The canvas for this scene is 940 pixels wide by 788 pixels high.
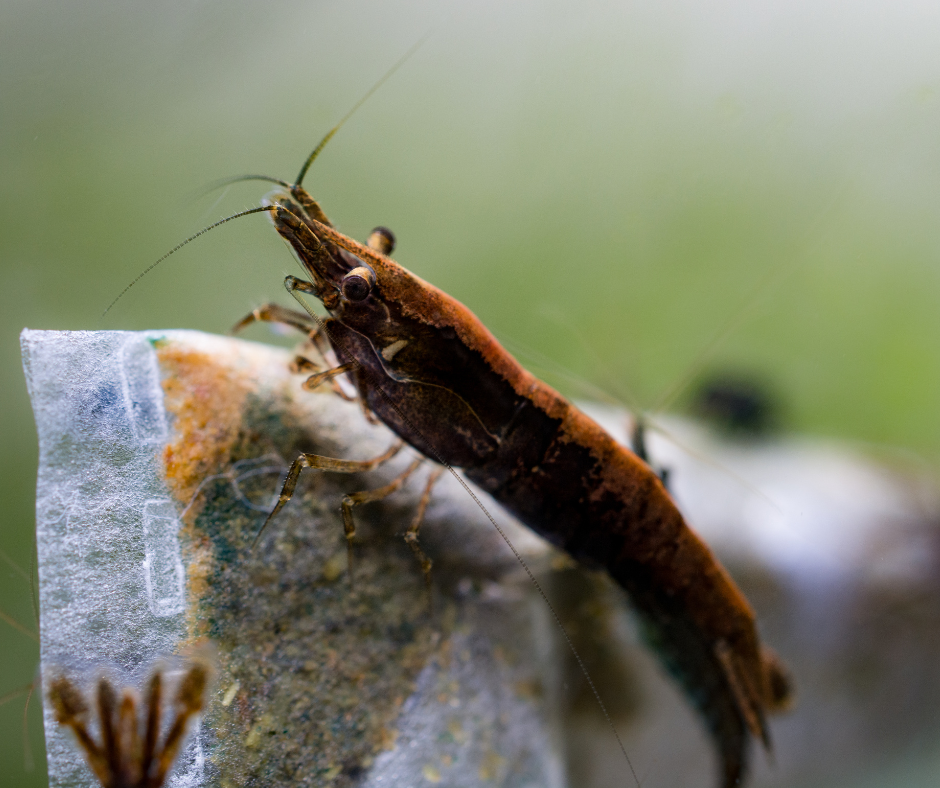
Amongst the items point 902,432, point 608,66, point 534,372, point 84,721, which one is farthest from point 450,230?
point 902,432

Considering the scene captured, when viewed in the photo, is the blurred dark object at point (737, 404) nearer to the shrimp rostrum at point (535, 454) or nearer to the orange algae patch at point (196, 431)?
the shrimp rostrum at point (535, 454)

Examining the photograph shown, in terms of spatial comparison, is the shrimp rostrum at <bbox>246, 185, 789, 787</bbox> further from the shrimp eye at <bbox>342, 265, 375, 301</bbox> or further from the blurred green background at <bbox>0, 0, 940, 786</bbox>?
the blurred green background at <bbox>0, 0, 940, 786</bbox>

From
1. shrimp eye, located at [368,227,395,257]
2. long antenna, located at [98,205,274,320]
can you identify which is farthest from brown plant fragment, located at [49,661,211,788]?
shrimp eye, located at [368,227,395,257]

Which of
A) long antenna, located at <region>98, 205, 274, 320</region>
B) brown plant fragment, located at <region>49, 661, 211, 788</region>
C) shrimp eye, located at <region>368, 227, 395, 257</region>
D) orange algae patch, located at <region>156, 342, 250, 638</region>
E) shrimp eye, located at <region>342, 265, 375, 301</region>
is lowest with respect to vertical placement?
brown plant fragment, located at <region>49, 661, 211, 788</region>

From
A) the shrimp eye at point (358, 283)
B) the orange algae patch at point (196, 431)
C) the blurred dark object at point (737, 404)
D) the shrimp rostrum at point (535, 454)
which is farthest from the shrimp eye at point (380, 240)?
the blurred dark object at point (737, 404)

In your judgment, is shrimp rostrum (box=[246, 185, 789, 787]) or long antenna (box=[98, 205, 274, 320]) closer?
long antenna (box=[98, 205, 274, 320])

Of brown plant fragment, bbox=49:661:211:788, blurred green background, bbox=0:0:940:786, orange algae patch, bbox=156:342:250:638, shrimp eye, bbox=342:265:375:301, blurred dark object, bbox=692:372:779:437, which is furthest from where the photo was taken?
blurred dark object, bbox=692:372:779:437

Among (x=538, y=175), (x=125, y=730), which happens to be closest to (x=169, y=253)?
(x=125, y=730)

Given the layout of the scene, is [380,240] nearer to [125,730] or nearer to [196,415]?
[196,415]
